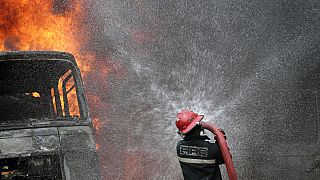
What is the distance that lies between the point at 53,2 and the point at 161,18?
11.2 ft

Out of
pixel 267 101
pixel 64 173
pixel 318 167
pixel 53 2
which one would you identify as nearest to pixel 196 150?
pixel 64 173

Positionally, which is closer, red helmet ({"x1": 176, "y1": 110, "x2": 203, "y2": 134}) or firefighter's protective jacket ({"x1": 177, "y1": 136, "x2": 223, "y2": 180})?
firefighter's protective jacket ({"x1": 177, "y1": 136, "x2": 223, "y2": 180})

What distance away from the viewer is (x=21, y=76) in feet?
19.8

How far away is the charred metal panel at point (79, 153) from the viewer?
15.9 ft

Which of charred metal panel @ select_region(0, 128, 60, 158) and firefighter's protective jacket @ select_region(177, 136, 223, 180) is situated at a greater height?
charred metal panel @ select_region(0, 128, 60, 158)

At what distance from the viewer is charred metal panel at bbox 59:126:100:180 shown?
484 cm

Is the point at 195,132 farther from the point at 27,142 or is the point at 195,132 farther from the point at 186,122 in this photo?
the point at 27,142

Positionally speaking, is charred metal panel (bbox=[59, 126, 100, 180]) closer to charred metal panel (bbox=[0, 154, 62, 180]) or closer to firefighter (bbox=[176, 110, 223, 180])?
charred metal panel (bbox=[0, 154, 62, 180])

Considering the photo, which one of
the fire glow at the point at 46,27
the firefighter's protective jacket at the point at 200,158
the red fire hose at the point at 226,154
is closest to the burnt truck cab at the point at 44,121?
the firefighter's protective jacket at the point at 200,158

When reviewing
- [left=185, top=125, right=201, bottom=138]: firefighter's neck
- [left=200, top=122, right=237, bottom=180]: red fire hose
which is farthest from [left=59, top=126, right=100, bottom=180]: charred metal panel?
[left=200, top=122, right=237, bottom=180]: red fire hose

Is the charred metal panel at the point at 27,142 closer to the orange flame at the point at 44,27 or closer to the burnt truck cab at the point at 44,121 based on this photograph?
the burnt truck cab at the point at 44,121

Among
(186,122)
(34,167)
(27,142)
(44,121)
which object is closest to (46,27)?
(44,121)

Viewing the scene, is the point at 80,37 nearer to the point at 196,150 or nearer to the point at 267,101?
the point at 267,101

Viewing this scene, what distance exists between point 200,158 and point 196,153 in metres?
0.07
